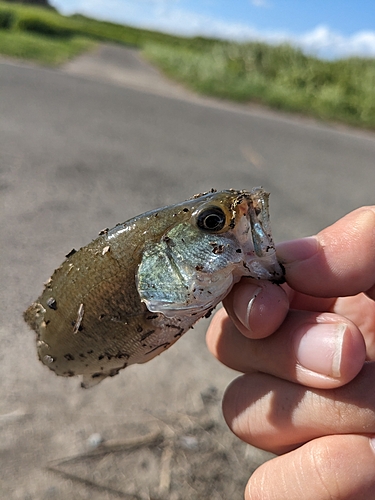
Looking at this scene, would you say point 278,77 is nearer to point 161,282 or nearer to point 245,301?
point 245,301

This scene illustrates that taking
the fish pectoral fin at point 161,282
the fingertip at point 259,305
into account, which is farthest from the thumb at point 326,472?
the fish pectoral fin at point 161,282

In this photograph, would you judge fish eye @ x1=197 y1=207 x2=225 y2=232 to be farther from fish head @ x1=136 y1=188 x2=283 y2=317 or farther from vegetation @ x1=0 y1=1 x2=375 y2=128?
vegetation @ x1=0 y1=1 x2=375 y2=128


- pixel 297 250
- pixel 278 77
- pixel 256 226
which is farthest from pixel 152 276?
pixel 278 77

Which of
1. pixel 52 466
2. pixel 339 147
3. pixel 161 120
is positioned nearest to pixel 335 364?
pixel 52 466

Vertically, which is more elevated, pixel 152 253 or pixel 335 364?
pixel 152 253

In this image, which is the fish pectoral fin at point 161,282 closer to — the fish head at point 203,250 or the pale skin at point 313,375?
the fish head at point 203,250

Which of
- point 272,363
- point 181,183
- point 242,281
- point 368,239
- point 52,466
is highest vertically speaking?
point 368,239

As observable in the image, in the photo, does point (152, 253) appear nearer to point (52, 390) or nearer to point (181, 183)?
point (52, 390)
